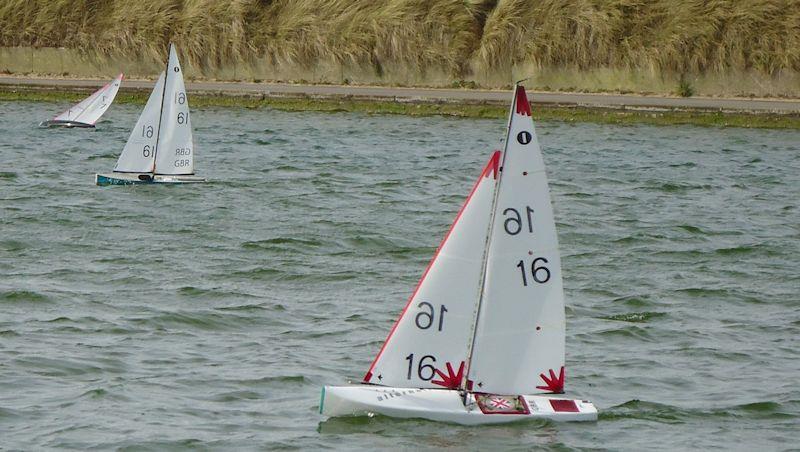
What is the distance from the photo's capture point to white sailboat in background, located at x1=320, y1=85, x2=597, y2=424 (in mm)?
16656

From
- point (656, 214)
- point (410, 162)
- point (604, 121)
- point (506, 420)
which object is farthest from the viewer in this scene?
point (604, 121)

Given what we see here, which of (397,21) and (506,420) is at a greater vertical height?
(397,21)

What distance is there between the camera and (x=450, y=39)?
194 feet

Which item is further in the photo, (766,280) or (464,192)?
(464,192)

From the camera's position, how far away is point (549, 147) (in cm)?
4766

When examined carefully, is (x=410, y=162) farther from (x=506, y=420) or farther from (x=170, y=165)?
(x=506, y=420)

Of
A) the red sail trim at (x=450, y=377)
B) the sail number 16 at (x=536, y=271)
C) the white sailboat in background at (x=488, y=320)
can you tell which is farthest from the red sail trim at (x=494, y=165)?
the red sail trim at (x=450, y=377)

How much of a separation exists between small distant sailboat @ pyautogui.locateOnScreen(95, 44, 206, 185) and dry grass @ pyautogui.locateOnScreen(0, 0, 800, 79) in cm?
2263

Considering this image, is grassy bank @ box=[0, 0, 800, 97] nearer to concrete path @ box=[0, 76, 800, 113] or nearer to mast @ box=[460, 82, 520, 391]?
concrete path @ box=[0, 76, 800, 113]

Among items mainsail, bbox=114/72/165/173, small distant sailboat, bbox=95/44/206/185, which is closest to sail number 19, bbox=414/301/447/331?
small distant sailboat, bbox=95/44/206/185

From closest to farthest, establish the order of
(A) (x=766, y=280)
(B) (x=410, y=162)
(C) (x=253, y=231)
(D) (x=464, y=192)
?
1. (A) (x=766, y=280)
2. (C) (x=253, y=231)
3. (D) (x=464, y=192)
4. (B) (x=410, y=162)

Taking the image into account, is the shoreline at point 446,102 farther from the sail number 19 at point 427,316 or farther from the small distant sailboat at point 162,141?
the sail number 19 at point 427,316

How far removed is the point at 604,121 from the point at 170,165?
63.9 ft

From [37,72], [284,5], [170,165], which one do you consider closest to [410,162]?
[170,165]
